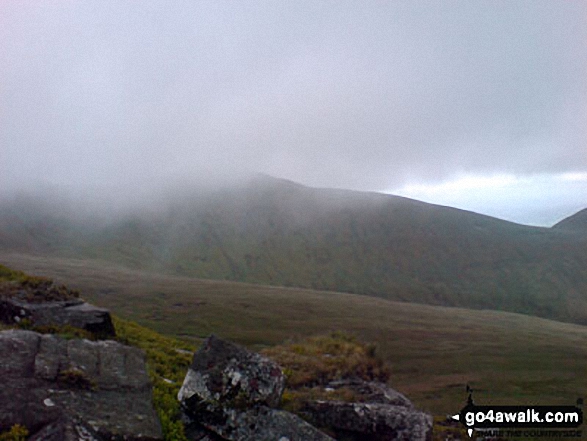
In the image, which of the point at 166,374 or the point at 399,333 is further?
the point at 399,333

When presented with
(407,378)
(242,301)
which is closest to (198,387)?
(407,378)

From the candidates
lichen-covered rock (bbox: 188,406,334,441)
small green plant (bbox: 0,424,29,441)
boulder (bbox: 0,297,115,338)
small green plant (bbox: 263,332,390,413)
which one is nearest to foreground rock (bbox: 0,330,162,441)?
small green plant (bbox: 0,424,29,441)

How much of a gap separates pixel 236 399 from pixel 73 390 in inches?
115

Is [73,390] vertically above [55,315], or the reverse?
[55,315]

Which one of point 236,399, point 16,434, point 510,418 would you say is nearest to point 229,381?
point 236,399

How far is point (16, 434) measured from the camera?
7.39 m

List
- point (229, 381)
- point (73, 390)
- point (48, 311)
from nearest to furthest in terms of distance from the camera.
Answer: point (73, 390), point (229, 381), point (48, 311)

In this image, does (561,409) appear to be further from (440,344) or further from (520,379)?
(440,344)

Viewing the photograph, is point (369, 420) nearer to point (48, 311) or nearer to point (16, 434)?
point (16, 434)

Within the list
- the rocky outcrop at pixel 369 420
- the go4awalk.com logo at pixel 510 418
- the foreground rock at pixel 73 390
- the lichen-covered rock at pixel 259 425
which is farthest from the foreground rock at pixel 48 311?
the go4awalk.com logo at pixel 510 418

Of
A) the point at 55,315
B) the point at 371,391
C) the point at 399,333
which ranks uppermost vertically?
the point at 55,315

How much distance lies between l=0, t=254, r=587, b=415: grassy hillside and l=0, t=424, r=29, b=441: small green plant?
25.7m

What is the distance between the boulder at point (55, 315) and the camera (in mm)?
12625

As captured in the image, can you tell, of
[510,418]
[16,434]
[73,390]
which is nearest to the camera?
[16,434]
